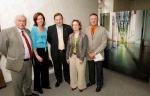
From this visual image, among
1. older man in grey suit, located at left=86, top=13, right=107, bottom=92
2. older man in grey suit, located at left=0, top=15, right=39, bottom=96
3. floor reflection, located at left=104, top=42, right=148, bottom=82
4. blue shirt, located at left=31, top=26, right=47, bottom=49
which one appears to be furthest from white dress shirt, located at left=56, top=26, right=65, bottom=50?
floor reflection, located at left=104, top=42, right=148, bottom=82

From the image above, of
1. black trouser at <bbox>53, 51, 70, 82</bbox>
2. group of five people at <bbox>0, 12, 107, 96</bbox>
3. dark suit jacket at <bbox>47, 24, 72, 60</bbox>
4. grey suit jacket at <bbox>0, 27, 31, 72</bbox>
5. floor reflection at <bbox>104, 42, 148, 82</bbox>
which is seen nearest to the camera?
grey suit jacket at <bbox>0, 27, 31, 72</bbox>

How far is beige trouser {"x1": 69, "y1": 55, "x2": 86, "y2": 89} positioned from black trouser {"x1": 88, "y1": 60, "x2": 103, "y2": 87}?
9.4 inches

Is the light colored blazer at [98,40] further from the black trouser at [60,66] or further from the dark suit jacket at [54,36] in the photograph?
the black trouser at [60,66]

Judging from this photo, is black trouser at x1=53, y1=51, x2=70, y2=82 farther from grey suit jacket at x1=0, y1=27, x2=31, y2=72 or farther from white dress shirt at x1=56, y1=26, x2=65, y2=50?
grey suit jacket at x1=0, y1=27, x2=31, y2=72

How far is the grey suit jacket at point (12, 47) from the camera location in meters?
2.58

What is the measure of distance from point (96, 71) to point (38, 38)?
1.32 meters

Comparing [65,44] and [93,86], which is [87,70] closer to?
[93,86]

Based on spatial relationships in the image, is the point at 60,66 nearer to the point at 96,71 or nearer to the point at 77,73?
the point at 77,73

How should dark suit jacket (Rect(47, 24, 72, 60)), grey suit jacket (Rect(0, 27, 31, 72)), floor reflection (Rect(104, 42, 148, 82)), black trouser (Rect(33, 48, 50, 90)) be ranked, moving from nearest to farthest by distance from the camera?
grey suit jacket (Rect(0, 27, 31, 72)) → black trouser (Rect(33, 48, 50, 90)) → dark suit jacket (Rect(47, 24, 72, 60)) → floor reflection (Rect(104, 42, 148, 82))

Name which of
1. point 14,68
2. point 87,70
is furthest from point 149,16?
point 14,68

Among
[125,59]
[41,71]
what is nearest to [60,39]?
[41,71]

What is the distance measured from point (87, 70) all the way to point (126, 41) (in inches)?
47.3

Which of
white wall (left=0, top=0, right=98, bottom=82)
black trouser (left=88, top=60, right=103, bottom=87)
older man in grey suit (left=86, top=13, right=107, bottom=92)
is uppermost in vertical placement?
white wall (left=0, top=0, right=98, bottom=82)

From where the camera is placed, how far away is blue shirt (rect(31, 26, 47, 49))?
10.3 feet
